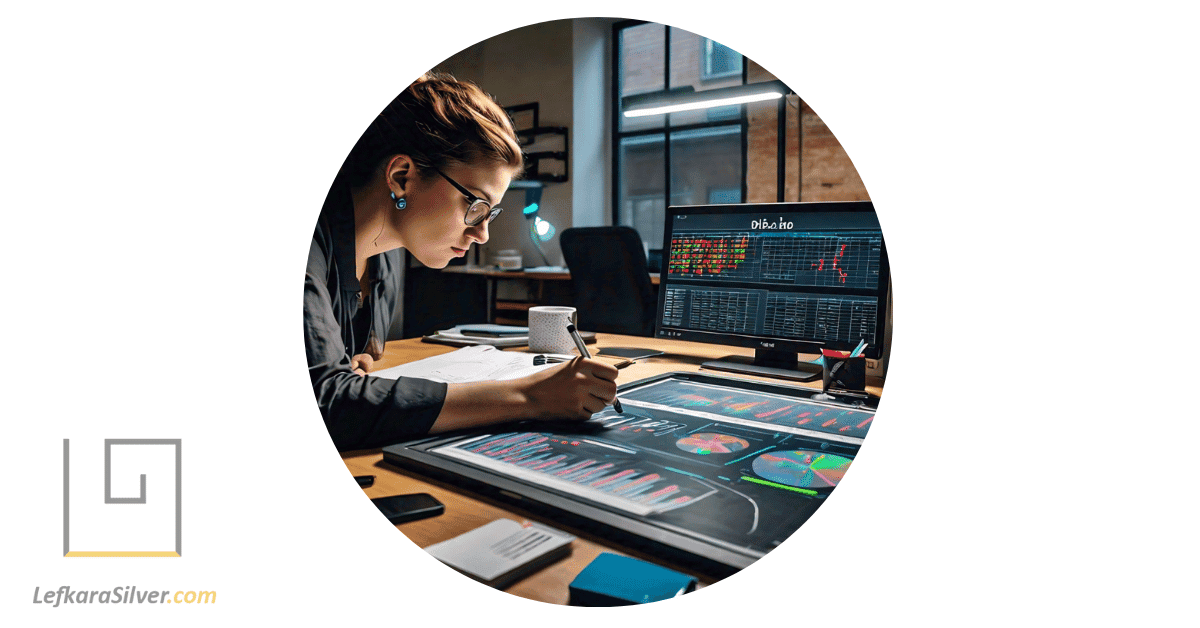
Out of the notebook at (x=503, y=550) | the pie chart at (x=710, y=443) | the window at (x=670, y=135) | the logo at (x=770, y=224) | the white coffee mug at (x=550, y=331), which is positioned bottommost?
the notebook at (x=503, y=550)

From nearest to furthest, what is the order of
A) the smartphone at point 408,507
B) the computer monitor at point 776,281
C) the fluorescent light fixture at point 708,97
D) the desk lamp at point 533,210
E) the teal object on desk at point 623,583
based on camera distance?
1. the teal object on desk at point 623,583
2. the smartphone at point 408,507
3. the computer monitor at point 776,281
4. the fluorescent light fixture at point 708,97
5. the desk lamp at point 533,210

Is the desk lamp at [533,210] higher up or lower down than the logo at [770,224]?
higher up

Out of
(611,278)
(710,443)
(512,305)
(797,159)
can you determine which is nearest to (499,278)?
(512,305)

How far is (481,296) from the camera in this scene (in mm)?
4926

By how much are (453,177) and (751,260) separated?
1.98 feet

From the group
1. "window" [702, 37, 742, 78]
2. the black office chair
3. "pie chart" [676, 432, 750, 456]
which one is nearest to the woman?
"pie chart" [676, 432, 750, 456]

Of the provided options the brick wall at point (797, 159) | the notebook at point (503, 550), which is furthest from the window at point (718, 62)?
the notebook at point (503, 550)

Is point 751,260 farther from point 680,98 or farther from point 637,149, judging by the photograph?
point 637,149

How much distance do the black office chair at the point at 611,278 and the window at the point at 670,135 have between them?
195cm

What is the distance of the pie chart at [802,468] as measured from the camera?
0.70m

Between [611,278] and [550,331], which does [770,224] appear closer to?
[550,331]

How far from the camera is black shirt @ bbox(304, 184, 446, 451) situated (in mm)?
827

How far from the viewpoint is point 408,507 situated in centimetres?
65

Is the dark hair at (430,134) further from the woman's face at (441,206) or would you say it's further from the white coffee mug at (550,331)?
the white coffee mug at (550,331)
